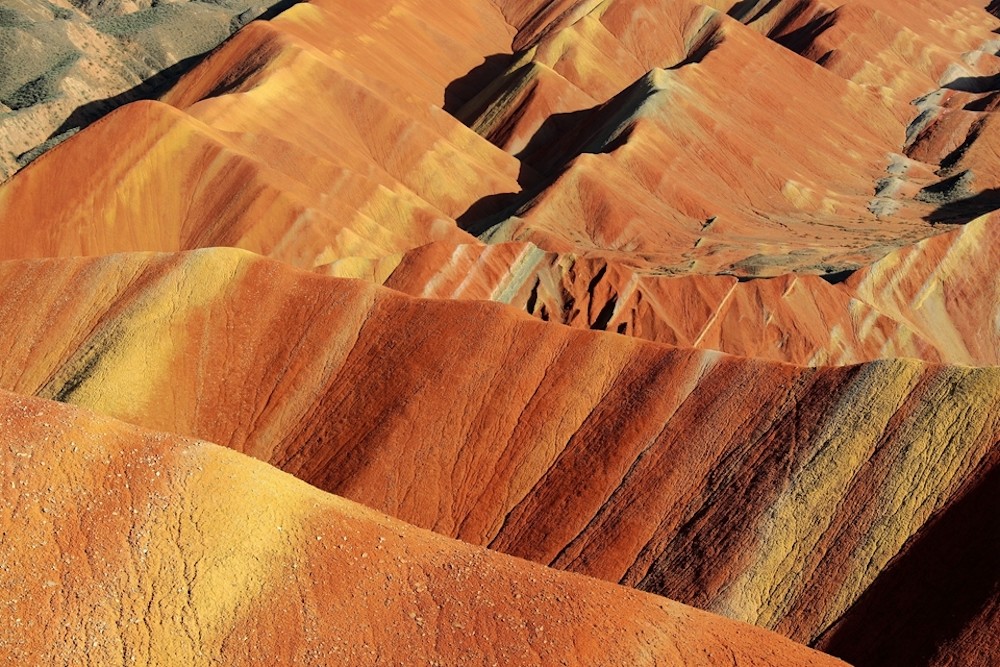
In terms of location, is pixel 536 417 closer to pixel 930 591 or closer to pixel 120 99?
pixel 930 591

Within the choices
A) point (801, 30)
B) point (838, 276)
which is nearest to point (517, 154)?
point (838, 276)

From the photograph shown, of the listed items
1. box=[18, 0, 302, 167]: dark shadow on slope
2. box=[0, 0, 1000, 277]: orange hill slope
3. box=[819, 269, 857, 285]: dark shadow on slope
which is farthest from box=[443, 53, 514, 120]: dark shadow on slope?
box=[819, 269, 857, 285]: dark shadow on slope

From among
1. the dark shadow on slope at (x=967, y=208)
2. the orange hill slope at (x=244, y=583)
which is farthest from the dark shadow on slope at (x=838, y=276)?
the orange hill slope at (x=244, y=583)

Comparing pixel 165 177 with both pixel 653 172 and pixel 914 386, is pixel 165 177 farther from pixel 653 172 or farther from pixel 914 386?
pixel 914 386

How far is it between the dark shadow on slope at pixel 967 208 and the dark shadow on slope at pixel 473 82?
107ft

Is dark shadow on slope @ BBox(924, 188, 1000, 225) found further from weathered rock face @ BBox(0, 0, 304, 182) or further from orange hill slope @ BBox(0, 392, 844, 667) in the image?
weathered rock face @ BBox(0, 0, 304, 182)

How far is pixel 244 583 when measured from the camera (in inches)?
703

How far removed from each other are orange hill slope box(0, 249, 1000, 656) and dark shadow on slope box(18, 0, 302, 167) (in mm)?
35539

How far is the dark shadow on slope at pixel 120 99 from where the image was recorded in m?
67.2

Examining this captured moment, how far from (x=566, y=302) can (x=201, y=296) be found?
1554 cm

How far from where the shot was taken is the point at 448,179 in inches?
Result: 2389

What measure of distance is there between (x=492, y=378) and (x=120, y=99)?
194ft

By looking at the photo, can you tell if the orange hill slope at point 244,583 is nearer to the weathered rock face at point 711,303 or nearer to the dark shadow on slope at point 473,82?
the weathered rock face at point 711,303

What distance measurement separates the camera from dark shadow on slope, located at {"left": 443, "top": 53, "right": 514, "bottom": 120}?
257 feet
